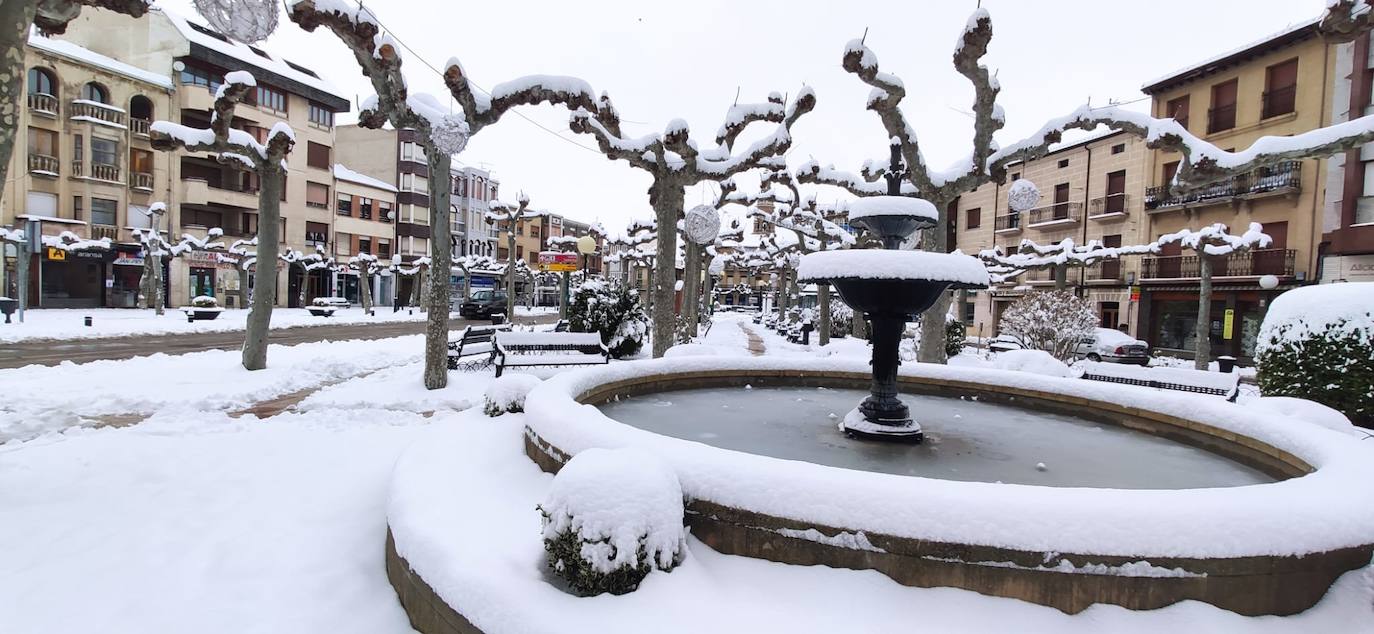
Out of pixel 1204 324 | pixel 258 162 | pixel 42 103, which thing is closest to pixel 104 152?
pixel 42 103

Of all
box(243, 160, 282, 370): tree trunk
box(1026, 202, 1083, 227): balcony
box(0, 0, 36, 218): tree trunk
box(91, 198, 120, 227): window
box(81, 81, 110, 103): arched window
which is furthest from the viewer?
box(91, 198, 120, 227): window

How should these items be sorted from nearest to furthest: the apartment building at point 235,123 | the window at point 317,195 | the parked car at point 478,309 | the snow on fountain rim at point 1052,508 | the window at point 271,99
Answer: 1. the snow on fountain rim at point 1052,508
2. the apartment building at point 235,123
3. the parked car at point 478,309
4. the window at point 271,99
5. the window at point 317,195

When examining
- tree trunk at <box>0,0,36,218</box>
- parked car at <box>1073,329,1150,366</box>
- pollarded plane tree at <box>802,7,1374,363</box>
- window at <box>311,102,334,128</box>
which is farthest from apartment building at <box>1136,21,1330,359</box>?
window at <box>311,102,334,128</box>

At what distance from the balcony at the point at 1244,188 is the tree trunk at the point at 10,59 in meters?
25.1

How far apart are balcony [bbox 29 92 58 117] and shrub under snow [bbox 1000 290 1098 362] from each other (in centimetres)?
4014

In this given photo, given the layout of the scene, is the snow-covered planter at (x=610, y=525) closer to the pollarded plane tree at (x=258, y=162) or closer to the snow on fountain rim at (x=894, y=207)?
the snow on fountain rim at (x=894, y=207)

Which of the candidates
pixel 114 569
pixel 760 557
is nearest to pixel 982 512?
pixel 760 557

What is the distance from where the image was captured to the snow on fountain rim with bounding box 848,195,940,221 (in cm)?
489

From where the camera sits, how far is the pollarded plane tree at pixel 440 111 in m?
8.72

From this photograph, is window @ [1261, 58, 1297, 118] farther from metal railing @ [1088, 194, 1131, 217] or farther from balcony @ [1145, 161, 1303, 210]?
metal railing @ [1088, 194, 1131, 217]

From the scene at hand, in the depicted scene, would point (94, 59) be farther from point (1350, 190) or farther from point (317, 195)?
point (1350, 190)

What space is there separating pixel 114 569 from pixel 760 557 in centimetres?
361

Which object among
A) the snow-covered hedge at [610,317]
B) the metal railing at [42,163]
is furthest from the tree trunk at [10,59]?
the metal railing at [42,163]

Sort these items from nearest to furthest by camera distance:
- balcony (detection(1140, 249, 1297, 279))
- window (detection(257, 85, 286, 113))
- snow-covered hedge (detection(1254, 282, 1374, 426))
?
snow-covered hedge (detection(1254, 282, 1374, 426)) < balcony (detection(1140, 249, 1297, 279)) < window (detection(257, 85, 286, 113))
